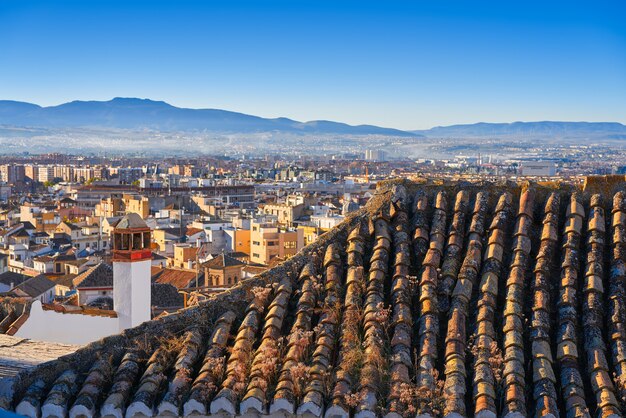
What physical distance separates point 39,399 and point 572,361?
2.69 m

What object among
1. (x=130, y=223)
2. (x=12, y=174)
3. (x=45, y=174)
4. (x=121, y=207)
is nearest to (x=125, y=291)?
(x=130, y=223)

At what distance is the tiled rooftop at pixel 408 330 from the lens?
460cm

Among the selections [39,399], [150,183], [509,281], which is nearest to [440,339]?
[509,281]

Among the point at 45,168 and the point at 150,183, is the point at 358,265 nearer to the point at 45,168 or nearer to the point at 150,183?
the point at 150,183

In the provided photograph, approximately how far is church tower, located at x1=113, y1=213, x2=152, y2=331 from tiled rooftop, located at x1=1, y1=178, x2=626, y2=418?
411cm

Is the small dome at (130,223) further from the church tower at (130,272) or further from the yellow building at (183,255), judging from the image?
the yellow building at (183,255)

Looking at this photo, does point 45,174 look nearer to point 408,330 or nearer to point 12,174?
point 12,174

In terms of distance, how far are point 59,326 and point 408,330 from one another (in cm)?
671

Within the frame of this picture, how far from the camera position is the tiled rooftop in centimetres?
460

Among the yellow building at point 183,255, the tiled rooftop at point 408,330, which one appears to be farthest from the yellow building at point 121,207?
the tiled rooftop at point 408,330

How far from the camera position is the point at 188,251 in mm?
38656

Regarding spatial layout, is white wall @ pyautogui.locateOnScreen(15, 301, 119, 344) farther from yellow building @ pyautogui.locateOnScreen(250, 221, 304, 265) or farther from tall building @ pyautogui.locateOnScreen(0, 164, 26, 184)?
tall building @ pyautogui.locateOnScreen(0, 164, 26, 184)

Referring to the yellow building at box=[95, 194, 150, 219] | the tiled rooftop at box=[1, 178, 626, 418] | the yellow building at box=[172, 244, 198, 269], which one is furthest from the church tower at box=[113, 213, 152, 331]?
the yellow building at box=[95, 194, 150, 219]

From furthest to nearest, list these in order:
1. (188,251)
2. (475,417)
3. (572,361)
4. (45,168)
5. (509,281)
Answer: (45,168) → (188,251) → (509,281) → (572,361) → (475,417)
